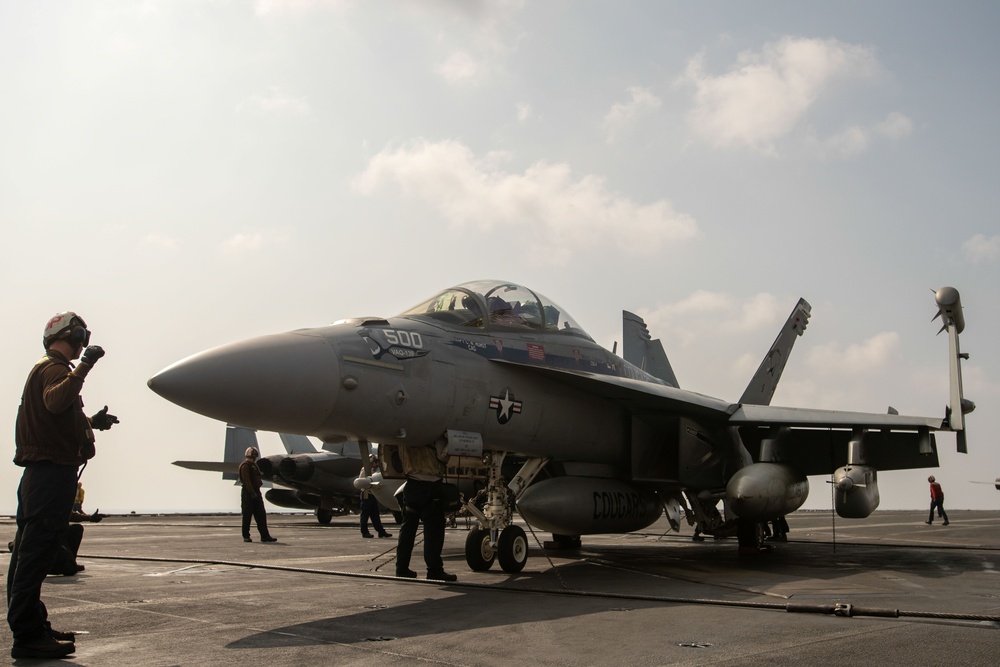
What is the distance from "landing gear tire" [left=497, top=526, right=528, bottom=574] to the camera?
8.68 metres

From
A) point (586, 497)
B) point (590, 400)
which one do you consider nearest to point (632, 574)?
point (586, 497)

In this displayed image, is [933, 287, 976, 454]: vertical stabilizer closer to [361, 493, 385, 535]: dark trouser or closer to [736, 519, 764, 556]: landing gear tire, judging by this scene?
[736, 519, 764, 556]: landing gear tire

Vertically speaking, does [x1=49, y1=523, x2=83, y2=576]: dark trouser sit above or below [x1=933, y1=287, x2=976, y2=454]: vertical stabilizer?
below

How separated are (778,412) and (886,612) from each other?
21.9 ft

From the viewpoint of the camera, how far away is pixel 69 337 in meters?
4.78

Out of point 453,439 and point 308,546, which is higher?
point 453,439

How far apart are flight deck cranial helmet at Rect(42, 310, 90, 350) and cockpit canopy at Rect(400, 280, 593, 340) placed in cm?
439

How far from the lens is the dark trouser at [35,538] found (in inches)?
165

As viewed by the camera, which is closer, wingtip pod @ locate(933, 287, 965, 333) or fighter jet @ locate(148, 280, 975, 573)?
fighter jet @ locate(148, 280, 975, 573)

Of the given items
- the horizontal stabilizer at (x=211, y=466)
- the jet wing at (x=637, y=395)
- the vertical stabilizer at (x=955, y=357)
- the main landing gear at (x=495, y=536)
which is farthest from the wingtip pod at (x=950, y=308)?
the horizontal stabilizer at (x=211, y=466)

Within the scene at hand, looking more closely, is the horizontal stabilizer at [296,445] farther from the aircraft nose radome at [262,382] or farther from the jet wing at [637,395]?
the aircraft nose radome at [262,382]

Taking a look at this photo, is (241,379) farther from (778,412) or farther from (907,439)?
(907,439)

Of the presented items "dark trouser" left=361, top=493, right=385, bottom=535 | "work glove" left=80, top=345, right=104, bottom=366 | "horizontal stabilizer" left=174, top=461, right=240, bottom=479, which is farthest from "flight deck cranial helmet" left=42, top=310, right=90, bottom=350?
"horizontal stabilizer" left=174, top=461, right=240, bottom=479

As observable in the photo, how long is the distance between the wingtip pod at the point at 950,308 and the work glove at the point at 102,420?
37.0ft
